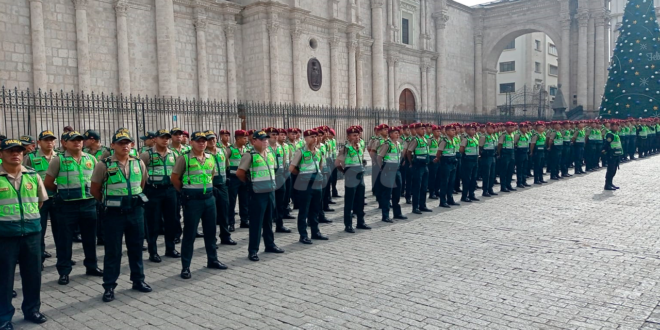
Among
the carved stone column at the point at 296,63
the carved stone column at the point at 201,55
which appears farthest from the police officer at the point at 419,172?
the carved stone column at the point at 296,63

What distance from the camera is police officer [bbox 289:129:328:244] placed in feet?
26.1

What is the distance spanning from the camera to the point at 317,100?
23547 millimetres

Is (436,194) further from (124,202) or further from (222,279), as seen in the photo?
(124,202)

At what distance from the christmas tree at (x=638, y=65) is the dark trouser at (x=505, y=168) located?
58.5 ft

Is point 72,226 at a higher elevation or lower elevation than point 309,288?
higher

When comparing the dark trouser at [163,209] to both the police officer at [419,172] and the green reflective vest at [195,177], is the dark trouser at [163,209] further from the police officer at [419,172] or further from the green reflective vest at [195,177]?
the police officer at [419,172]

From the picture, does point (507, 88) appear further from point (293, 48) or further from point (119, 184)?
point (119, 184)

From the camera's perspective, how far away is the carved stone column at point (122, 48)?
17.0 metres

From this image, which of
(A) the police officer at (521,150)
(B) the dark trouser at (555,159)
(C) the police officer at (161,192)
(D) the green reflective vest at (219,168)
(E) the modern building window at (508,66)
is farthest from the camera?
(E) the modern building window at (508,66)

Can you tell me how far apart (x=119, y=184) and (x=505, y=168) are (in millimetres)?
10585

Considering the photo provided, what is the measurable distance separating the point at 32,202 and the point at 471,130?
961 centimetres

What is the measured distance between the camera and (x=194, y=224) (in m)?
6.29

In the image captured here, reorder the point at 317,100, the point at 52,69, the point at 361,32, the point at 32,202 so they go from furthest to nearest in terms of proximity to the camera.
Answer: the point at 361,32, the point at 317,100, the point at 52,69, the point at 32,202

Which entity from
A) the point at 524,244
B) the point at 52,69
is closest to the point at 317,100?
the point at 52,69
